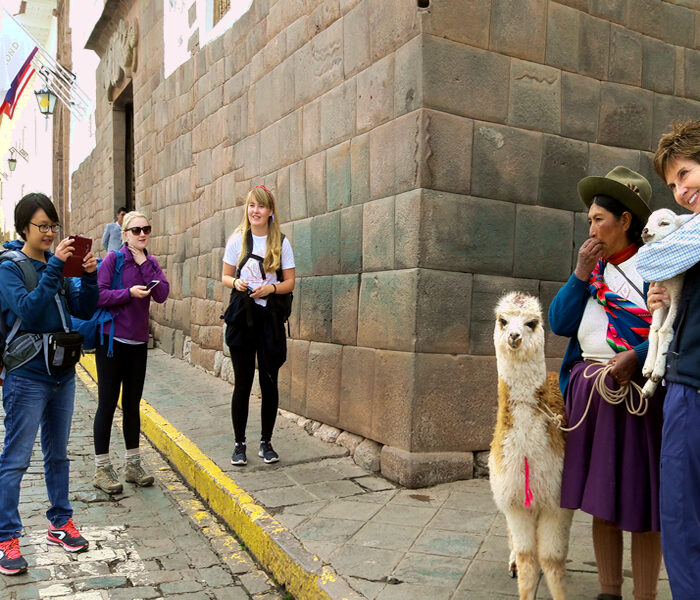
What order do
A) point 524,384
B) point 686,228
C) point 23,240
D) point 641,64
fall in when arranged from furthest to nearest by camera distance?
point 641,64 → point 23,240 → point 524,384 → point 686,228

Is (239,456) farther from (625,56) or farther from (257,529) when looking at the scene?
(625,56)

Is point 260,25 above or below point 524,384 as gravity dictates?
above

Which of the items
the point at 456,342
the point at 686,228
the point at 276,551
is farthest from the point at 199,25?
the point at 686,228

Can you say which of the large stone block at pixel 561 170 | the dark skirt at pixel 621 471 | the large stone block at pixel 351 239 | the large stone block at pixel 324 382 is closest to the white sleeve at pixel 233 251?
Result: the large stone block at pixel 351 239

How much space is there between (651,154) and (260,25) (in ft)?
13.5

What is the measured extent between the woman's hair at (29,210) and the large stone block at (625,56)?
406 cm

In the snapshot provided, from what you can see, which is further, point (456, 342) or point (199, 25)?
point (199, 25)

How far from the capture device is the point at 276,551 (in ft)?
11.6

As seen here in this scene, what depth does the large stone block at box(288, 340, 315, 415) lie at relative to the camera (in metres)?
5.80

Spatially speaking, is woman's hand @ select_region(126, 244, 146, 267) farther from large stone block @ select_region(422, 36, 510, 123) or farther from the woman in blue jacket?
large stone block @ select_region(422, 36, 510, 123)

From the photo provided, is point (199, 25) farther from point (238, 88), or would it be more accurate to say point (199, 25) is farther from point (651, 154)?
point (651, 154)

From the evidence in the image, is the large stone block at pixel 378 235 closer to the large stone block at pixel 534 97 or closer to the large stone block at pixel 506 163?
the large stone block at pixel 506 163

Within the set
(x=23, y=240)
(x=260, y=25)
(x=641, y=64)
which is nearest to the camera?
(x=23, y=240)

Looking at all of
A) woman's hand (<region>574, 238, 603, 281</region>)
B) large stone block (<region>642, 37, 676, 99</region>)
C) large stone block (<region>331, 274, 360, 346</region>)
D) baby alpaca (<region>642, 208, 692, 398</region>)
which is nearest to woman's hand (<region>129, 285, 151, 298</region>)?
large stone block (<region>331, 274, 360, 346</region>)
